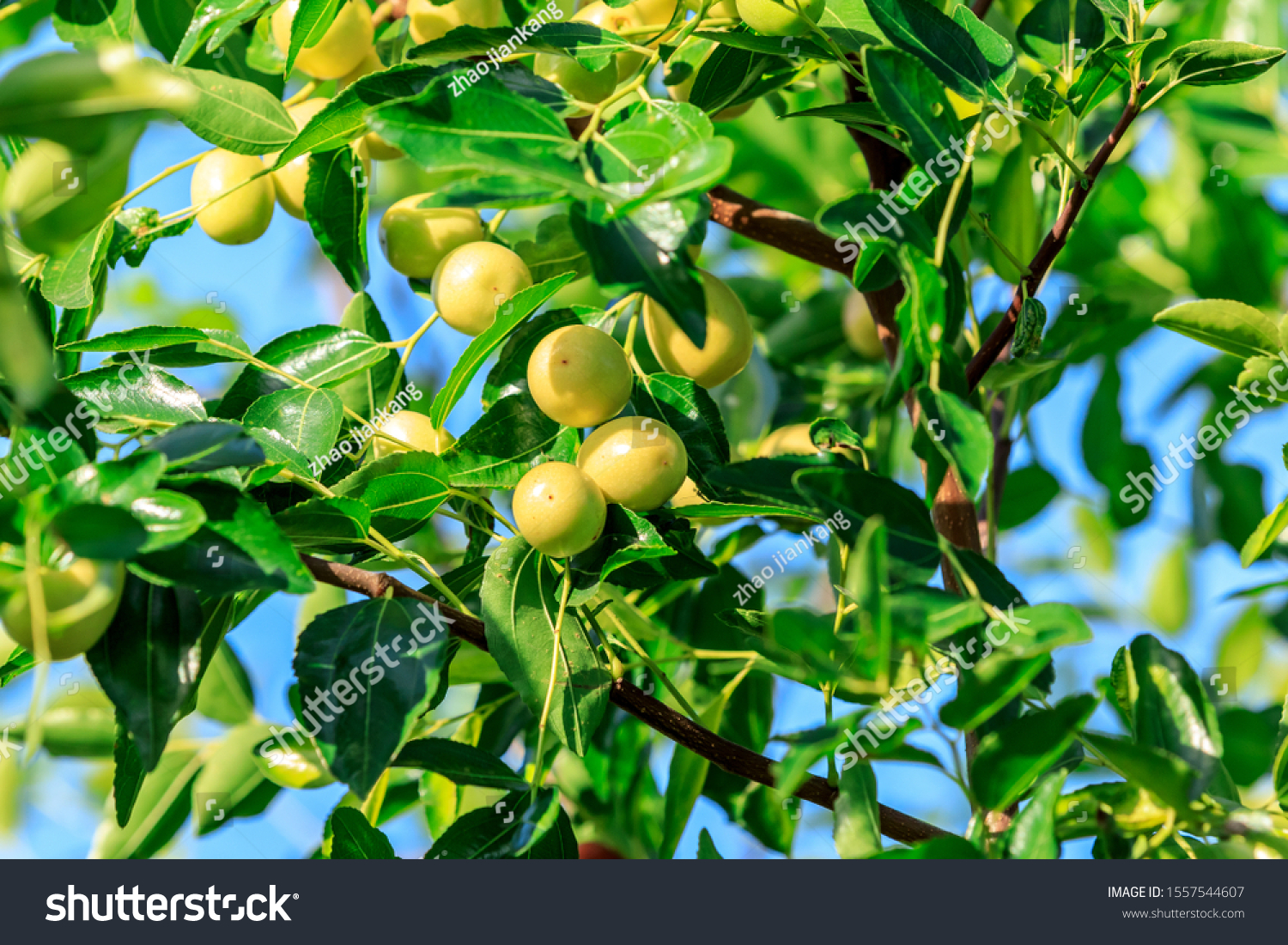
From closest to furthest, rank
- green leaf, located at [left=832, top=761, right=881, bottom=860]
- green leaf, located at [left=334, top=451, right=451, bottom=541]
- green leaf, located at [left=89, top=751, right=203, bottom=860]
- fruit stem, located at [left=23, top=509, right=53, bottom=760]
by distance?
fruit stem, located at [left=23, top=509, right=53, bottom=760], green leaf, located at [left=832, top=761, right=881, bottom=860], green leaf, located at [left=334, top=451, right=451, bottom=541], green leaf, located at [left=89, top=751, right=203, bottom=860]

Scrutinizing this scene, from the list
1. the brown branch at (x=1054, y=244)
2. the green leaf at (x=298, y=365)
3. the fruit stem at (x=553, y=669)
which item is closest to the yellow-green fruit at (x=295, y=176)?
the green leaf at (x=298, y=365)

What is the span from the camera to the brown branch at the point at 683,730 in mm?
648

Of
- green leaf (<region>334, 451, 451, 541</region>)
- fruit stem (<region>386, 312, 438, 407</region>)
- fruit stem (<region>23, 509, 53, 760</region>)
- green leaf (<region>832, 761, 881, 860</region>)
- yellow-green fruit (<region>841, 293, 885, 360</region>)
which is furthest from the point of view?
yellow-green fruit (<region>841, 293, 885, 360</region>)

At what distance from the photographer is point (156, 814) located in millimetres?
939

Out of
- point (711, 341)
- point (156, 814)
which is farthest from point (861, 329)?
point (156, 814)

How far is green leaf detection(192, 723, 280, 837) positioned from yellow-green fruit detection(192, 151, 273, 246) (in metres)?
0.42

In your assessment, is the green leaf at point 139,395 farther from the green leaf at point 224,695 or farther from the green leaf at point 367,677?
the green leaf at point 224,695

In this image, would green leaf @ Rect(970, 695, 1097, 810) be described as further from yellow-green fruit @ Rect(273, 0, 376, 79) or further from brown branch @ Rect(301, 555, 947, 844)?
yellow-green fruit @ Rect(273, 0, 376, 79)

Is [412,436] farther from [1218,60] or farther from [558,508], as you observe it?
[1218,60]

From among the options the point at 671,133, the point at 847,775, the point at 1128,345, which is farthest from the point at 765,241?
the point at 1128,345

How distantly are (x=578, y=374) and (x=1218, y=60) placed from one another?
1.32 ft

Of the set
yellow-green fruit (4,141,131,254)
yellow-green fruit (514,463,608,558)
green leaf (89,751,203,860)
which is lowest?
green leaf (89,751,203,860)

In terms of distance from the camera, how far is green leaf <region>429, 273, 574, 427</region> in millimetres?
629

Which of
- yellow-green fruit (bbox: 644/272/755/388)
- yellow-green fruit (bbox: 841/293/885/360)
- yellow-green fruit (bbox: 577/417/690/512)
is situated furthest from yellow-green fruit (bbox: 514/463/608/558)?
yellow-green fruit (bbox: 841/293/885/360)
